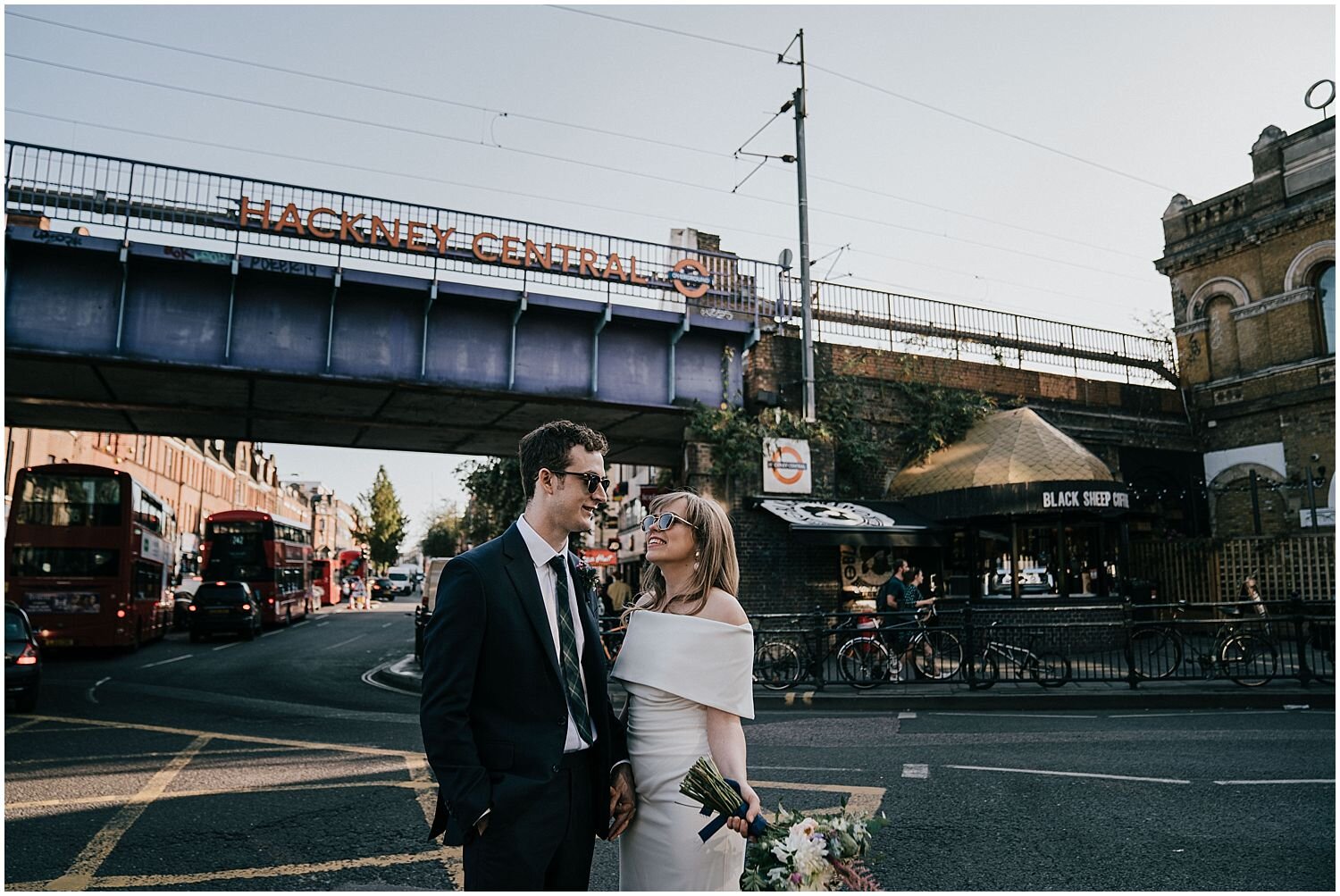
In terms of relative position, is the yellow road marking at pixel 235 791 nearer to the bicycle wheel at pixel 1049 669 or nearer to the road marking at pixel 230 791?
the road marking at pixel 230 791

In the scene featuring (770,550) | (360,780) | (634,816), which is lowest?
(360,780)

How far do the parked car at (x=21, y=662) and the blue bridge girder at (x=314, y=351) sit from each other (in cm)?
573

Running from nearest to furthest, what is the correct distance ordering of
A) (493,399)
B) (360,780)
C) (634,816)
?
1. (634,816)
2. (360,780)
3. (493,399)

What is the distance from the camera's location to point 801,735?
1009 centimetres

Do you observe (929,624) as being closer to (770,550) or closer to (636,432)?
(770,550)

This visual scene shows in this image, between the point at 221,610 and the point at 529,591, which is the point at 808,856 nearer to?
the point at 529,591

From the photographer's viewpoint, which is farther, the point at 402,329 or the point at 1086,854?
the point at 402,329

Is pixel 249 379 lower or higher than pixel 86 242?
lower

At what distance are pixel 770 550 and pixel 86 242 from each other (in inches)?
548

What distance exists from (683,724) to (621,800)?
1.02 ft

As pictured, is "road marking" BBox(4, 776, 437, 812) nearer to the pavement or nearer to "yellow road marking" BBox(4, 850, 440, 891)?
"yellow road marking" BBox(4, 850, 440, 891)

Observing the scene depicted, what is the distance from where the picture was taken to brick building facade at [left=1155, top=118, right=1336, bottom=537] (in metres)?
23.4

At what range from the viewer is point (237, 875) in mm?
5164

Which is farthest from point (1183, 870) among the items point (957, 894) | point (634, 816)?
point (634, 816)
